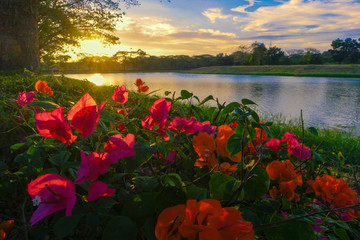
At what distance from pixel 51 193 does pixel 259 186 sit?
0.35 meters

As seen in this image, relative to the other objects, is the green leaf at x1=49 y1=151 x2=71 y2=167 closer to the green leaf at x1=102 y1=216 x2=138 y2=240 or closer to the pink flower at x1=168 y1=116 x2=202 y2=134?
the green leaf at x1=102 y1=216 x2=138 y2=240

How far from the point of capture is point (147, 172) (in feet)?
2.16

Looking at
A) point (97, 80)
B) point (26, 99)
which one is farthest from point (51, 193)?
point (97, 80)

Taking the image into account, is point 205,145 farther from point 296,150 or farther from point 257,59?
point 257,59

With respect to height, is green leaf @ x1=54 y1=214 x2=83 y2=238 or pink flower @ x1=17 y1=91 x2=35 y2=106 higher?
pink flower @ x1=17 y1=91 x2=35 y2=106

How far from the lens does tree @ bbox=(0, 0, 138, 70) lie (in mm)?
3727

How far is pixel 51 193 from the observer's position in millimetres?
333

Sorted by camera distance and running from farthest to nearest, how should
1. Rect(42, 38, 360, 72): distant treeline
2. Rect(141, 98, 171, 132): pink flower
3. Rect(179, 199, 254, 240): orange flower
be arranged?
Rect(42, 38, 360, 72): distant treeline → Rect(141, 98, 171, 132): pink flower → Rect(179, 199, 254, 240): orange flower

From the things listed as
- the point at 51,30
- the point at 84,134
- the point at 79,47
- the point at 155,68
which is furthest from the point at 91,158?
the point at 155,68

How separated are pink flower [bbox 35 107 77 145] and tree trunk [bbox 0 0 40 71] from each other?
444cm

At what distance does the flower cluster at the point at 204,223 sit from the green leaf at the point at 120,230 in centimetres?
8

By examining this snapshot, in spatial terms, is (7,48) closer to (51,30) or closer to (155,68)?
(51,30)

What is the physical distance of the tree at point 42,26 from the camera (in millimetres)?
3727

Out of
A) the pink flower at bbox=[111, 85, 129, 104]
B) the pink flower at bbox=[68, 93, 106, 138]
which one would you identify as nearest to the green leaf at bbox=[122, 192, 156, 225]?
the pink flower at bbox=[68, 93, 106, 138]
